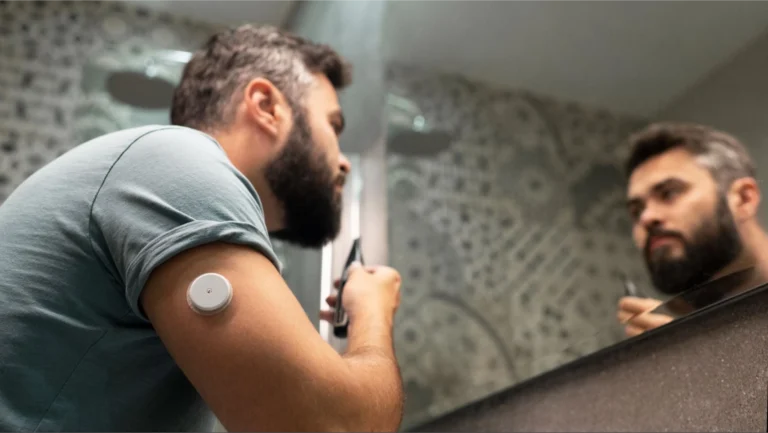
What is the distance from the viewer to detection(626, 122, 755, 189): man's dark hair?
534 millimetres

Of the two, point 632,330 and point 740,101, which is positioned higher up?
point 740,101

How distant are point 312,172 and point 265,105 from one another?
0.10 m

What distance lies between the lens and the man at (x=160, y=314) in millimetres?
428

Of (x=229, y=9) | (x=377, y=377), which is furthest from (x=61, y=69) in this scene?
(x=377, y=377)

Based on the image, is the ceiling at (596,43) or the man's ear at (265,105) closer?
the ceiling at (596,43)

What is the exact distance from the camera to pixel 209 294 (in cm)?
44

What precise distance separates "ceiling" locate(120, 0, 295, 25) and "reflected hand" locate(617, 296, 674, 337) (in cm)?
114

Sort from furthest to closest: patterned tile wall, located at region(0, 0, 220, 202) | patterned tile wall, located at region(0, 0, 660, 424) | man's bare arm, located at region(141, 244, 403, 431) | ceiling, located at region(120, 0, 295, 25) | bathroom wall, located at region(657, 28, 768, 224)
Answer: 1. ceiling, located at region(120, 0, 295, 25)
2. patterned tile wall, located at region(0, 0, 220, 202)
3. patterned tile wall, located at region(0, 0, 660, 424)
4. bathroom wall, located at region(657, 28, 768, 224)
5. man's bare arm, located at region(141, 244, 403, 431)

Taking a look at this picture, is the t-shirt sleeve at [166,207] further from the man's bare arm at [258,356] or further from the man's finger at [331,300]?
the man's finger at [331,300]

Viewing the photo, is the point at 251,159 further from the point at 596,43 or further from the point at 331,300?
the point at 596,43

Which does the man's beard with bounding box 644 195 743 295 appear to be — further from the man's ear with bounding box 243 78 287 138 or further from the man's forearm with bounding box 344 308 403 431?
the man's ear with bounding box 243 78 287 138

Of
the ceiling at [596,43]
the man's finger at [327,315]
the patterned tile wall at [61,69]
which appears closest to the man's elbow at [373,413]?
the man's finger at [327,315]

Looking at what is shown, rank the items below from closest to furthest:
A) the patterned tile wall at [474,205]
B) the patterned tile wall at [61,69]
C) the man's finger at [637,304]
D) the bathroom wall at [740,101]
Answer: the bathroom wall at [740,101], the man's finger at [637,304], the patterned tile wall at [474,205], the patterned tile wall at [61,69]

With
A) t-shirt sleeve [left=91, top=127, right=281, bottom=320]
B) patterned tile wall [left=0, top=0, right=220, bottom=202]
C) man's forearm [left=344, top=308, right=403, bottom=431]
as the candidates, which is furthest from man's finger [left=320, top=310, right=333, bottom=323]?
patterned tile wall [left=0, top=0, right=220, bottom=202]
